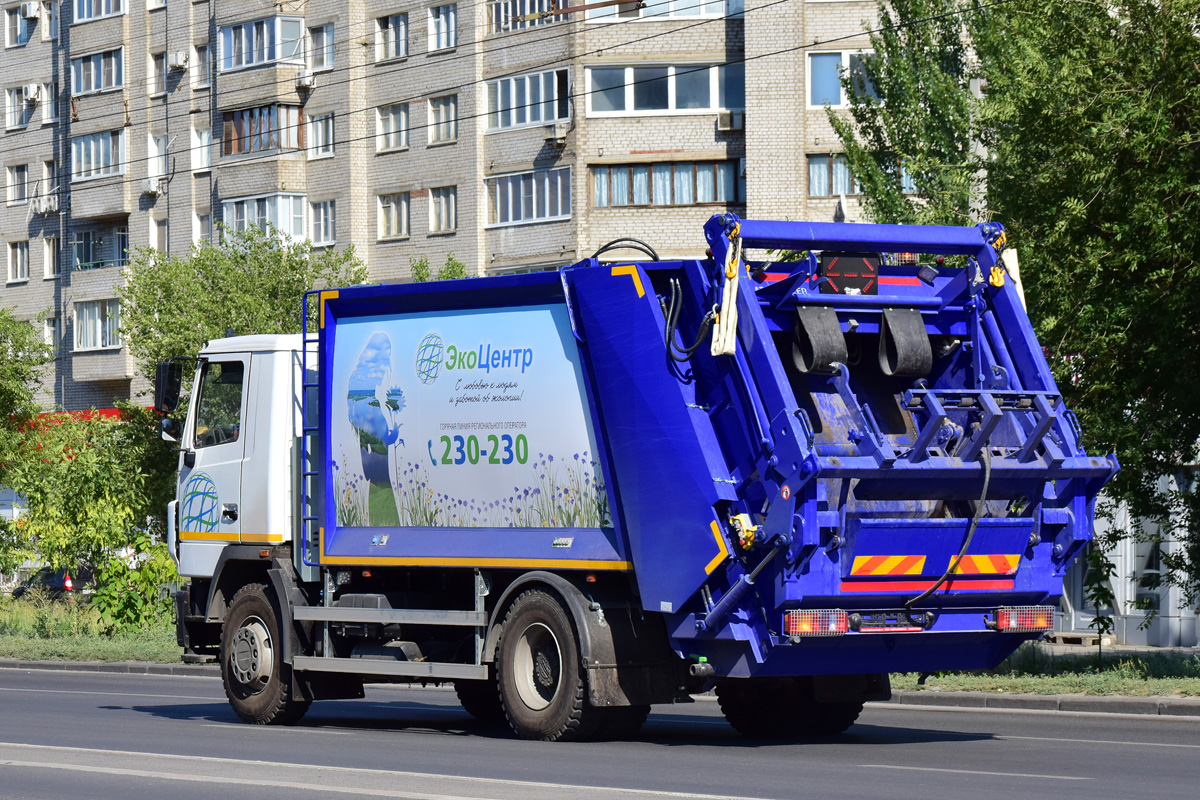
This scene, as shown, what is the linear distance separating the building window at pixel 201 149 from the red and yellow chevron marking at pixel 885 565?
161 feet

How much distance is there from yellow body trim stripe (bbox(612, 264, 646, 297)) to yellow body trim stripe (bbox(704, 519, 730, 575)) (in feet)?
5.24

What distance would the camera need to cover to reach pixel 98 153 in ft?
205

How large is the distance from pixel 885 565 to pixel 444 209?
40902mm

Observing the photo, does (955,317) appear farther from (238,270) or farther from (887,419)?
(238,270)

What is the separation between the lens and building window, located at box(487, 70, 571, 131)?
1901 inches

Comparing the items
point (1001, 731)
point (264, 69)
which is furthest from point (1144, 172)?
point (264, 69)

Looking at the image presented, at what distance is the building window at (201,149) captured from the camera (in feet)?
190

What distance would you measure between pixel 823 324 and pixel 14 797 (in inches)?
211

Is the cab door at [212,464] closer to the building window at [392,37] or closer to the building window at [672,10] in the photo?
the building window at [672,10]

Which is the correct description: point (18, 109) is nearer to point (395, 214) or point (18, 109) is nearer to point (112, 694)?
point (395, 214)

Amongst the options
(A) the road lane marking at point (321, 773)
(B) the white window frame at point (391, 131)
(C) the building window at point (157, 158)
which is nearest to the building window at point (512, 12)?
(B) the white window frame at point (391, 131)

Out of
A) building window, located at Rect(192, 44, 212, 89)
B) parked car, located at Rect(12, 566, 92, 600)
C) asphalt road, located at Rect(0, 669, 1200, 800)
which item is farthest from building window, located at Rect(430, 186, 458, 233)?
asphalt road, located at Rect(0, 669, 1200, 800)

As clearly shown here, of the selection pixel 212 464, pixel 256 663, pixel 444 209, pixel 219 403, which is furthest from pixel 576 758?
pixel 444 209

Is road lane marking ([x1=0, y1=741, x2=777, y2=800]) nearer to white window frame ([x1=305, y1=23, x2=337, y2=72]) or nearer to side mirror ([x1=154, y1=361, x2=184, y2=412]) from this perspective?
side mirror ([x1=154, y1=361, x2=184, y2=412])
